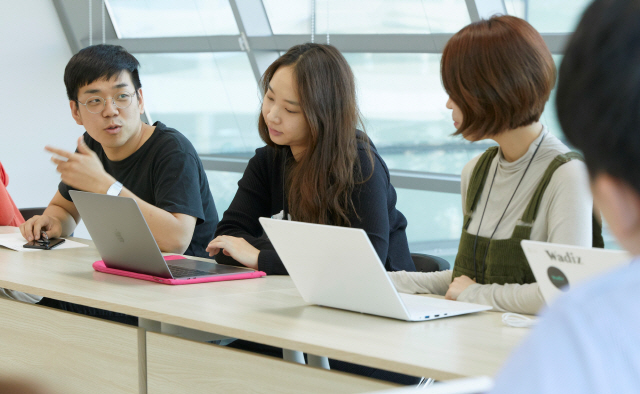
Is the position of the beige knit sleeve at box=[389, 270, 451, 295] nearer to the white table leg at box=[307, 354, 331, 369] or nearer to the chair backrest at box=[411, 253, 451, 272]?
the chair backrest at box=[411, 253, 451, 272]

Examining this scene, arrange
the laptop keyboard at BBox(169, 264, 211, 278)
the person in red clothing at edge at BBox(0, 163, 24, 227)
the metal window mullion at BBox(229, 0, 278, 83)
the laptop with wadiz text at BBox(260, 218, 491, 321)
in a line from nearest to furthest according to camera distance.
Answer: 1. the laptop with wadiz text at BBox(260, 218, 491, 321)
2. the laptop keyboard at BBox(169, 264, 211, 278)
3. the person in red clothing at edge at BBox(0, 163, 24, 227)
4. the metal window mullion at BBox(229, 0, 278, 83)

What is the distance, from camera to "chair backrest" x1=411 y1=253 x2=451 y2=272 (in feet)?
6.41

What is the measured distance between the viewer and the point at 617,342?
1.48 ft

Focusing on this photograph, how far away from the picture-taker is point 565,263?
1.11 metres

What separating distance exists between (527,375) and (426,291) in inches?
51.2

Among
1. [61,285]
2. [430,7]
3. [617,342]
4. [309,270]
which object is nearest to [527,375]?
[617,342]

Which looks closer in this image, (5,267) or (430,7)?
(5,267)

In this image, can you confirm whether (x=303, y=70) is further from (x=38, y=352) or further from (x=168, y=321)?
(x=38, y=352)

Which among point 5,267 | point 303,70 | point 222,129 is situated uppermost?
point 303,70

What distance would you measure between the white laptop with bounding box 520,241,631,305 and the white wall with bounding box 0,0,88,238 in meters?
4.62

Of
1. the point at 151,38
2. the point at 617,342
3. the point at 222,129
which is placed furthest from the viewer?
the point at 222,129

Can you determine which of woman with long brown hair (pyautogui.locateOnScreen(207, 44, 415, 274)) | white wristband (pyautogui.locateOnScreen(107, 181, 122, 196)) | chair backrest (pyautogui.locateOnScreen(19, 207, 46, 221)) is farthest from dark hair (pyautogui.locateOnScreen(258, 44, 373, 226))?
chair backrest (pyautogui.locateOnScreen(19, 207, 46, 221))

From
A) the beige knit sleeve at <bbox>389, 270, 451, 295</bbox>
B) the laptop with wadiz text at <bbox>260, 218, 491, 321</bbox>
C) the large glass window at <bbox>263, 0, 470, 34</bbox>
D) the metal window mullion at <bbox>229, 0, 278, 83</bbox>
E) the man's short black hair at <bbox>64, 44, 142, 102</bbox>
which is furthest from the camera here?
the metal window mullion at <bbox>229, 0, 278, 83</bbox>

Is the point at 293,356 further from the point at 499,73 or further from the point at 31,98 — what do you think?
the point at 31,98
